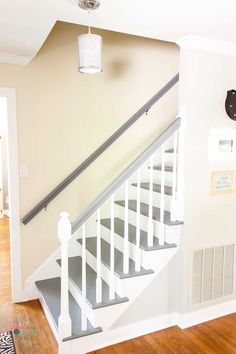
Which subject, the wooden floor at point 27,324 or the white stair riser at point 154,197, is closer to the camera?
the wooden floor at point 27,324

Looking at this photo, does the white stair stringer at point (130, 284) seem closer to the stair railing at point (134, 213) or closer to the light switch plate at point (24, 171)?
the stair railing at point (134, 213)

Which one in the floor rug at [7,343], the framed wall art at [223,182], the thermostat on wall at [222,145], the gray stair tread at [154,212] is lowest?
the floor rug at [7,343]

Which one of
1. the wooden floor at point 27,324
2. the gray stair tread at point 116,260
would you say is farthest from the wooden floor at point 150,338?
the gray stair tread at point 116,260

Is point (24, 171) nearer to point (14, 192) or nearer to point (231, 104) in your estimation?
point (14, 192)

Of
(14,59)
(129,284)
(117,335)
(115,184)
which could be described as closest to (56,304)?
(117,335)

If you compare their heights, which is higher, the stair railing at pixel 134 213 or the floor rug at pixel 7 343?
the stair railing at pixel 134 213

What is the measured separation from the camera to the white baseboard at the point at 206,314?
2.49 m

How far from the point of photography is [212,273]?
8.48 feet

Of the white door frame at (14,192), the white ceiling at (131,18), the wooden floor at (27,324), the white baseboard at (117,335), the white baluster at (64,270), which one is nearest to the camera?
the white ceiling at (131,18)

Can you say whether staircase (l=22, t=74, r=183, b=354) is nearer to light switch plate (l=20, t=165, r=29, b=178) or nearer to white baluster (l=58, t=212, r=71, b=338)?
white baluster (l=58, t=212, r=71, b=338)

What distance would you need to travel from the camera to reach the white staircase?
6.84 ft

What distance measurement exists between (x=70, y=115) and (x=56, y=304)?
181cm

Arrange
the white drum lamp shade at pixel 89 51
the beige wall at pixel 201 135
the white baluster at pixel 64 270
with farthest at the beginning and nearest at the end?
the beige wall at pixel 201 135 < the white baluster at pixel 64 270 < the white drum lamp shade at pixel 89 51

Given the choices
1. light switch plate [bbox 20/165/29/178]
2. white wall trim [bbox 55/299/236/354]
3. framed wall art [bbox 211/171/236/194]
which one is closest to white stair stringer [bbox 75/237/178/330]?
white wall trim [bbox 55/299/236/354]
